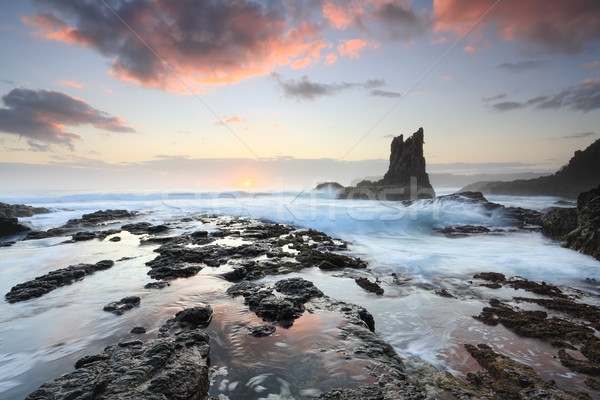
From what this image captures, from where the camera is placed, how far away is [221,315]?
5.73 meters

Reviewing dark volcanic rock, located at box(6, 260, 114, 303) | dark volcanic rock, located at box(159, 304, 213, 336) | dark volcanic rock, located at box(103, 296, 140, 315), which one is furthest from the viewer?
dark volcanic rock, located at box(6, 260, 114, 303)

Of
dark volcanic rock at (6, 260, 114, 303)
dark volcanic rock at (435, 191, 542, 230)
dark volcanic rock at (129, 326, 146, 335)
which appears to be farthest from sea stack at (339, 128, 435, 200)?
dark volcanic rock at (129, 326, 146, 335)

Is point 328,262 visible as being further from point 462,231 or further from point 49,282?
point 462,231

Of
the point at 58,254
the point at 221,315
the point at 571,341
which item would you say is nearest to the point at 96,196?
the point at 58,254

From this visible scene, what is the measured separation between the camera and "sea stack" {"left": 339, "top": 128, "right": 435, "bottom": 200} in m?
54.5

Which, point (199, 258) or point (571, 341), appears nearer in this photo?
point (571, 341)

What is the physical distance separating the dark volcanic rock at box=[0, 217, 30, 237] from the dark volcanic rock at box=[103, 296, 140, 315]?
20.8 metres

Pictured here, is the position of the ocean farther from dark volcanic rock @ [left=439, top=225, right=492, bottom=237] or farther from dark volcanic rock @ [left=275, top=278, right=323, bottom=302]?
dark volcanic rock @ [left=439, top=225, right=492, bottom=237]

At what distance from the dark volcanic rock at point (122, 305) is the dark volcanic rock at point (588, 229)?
17617 mm

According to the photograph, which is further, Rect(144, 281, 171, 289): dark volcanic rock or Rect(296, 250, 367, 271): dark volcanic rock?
Rect(296, 250, 367, 271): dark volcanic rock

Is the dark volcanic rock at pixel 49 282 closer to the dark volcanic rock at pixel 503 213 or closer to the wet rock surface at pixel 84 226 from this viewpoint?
the wet rock surface at pixel 84 226

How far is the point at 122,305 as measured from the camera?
623 cm

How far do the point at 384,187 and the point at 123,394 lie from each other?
59591 millimetres

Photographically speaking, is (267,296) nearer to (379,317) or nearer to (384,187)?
(379,317)
